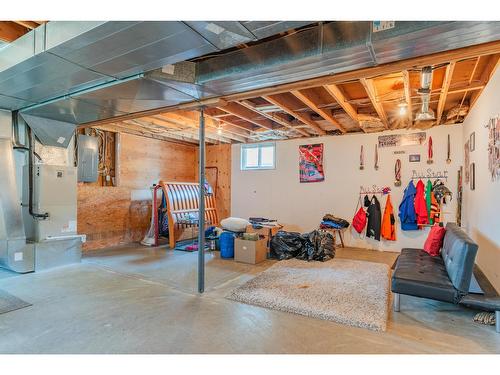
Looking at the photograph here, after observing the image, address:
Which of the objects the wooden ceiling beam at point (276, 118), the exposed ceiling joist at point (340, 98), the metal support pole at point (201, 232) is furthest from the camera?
the wooden ceiling beam at point (276, 118)

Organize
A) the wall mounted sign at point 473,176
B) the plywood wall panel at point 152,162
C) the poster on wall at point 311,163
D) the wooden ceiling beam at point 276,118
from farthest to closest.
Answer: the poster on wall at point 311,163 → the plywood wall panel at point 152,162 → the wooden ceiling beam at point 276,118 → the wall mounted sign at point 473,176

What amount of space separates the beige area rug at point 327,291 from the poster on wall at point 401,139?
8.38ft

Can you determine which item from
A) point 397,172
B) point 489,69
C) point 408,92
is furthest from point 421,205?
point 489,69

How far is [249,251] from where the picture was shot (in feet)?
15.6

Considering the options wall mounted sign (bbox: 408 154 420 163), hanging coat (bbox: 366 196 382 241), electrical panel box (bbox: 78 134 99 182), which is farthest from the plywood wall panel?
wall mounted sign (bbox: 408 154 420 163)

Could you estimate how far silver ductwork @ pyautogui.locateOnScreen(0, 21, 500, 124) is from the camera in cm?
192

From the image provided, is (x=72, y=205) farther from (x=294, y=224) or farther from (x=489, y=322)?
(x=489, y=322)

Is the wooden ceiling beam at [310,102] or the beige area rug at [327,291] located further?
the wooden ceiling beam at [310,102]

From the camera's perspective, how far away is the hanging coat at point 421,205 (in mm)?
5352

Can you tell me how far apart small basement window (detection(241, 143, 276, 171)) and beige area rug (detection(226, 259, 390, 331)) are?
3.31m

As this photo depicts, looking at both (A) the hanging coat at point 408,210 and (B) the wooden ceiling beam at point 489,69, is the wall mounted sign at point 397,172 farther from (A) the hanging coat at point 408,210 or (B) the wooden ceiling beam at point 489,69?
(B) the wooden ceiling beam at point 489,69

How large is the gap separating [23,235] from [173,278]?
90.8 inches

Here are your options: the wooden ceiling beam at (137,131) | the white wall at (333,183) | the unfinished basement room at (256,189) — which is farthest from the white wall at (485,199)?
the wooden ceiling beam at (137,131)

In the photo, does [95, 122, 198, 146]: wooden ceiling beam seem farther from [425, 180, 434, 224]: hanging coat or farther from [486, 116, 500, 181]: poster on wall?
[486, 116, 500, 181]: poster on wall
